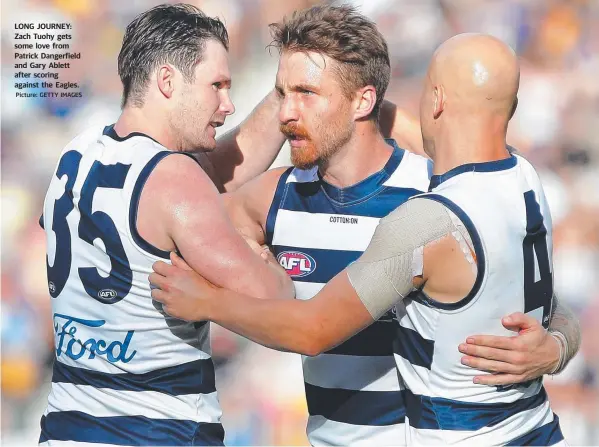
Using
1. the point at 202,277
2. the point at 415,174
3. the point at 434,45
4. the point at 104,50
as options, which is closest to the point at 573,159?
the point at 434,45

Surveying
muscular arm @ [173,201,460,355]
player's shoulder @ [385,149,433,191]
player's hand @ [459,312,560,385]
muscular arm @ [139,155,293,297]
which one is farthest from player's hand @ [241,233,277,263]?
player's hand @ [459,312,560,385]

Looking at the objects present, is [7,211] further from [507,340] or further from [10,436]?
[507,340]

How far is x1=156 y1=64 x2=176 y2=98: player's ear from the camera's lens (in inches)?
118

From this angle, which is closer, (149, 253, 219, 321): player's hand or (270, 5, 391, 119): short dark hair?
(149, 253, 219, 321): player's hand

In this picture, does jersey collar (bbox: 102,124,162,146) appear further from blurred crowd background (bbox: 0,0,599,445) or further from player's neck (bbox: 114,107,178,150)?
blurred crowd background (bbox: 0,0,599,445)

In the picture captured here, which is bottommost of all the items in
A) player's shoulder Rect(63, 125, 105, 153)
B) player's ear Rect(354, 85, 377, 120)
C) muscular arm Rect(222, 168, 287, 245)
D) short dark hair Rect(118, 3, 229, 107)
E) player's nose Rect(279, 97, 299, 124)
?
muscular arm Rect(222, 168, 287, 245)

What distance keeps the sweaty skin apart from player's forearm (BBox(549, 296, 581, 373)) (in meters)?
0.11

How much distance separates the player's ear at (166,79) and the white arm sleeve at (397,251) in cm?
99

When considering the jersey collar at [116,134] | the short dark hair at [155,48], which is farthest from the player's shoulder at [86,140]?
the short dark hair at [155,48]

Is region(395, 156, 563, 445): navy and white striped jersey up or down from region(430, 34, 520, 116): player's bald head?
down

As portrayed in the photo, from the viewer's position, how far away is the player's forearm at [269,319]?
8.61ft

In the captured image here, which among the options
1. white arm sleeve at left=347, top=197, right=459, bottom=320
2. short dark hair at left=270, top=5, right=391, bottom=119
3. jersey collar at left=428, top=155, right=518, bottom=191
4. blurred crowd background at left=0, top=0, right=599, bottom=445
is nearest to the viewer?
white arm sleeve at left=347, top=197, right=459, bottom=320

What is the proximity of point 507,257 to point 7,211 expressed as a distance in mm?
4710

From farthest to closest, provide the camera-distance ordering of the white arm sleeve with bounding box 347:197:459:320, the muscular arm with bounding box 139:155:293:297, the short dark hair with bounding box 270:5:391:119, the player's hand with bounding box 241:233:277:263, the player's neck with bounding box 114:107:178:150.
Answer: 1. the short dark hair with bounding box 270:5:391:119
2. the player's hand with bounding box 241:233:277:263
3. the player's neck with bounding box 114:107:178:150
4. the muscular arm with bounding box 139:155:293:297
5. the white arm sleeve with bounding box 347:197:459:320
